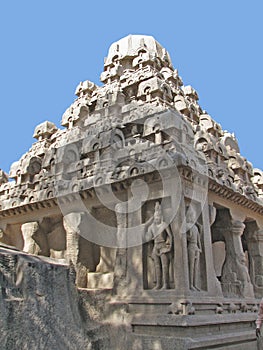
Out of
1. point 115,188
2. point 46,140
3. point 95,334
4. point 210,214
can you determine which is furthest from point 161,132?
point 46,140

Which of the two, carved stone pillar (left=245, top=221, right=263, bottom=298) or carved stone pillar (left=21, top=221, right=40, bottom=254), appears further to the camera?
carved stone pillar (left=245, top=221, right=263, bottom=298)

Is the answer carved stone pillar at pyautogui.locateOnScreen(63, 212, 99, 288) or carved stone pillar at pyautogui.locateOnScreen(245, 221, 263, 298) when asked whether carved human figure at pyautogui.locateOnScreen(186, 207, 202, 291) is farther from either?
carved stone pillar at pyautogui.locateOnScreen(245, 221, 263, 298)

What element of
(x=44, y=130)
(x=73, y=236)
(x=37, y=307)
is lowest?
(x=37, y=307)

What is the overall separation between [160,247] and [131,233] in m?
1.07

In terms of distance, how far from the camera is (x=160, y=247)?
34.2ft

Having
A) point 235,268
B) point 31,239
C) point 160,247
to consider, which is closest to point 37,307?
point 160,247

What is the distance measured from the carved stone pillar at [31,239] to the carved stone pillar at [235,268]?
6.49 metres

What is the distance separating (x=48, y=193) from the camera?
12969mm

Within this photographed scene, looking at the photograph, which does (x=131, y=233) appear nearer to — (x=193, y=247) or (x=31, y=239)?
(x=193, y=247)

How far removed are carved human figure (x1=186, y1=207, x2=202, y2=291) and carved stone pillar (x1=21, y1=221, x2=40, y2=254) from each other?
19.2 feet

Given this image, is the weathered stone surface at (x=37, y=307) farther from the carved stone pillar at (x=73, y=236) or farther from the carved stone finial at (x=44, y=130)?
the carved stone finial at (x=44, y=130)

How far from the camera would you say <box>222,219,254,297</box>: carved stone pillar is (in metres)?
12.6

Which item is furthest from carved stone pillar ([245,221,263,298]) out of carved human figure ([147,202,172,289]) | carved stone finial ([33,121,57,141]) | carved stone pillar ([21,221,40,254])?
carved stone finial ([33,121,57,141])

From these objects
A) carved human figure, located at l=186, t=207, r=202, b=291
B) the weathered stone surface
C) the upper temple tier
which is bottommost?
the weathered stone surface
